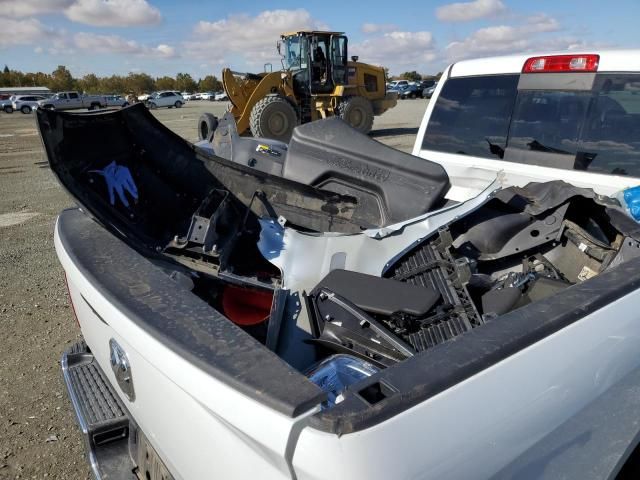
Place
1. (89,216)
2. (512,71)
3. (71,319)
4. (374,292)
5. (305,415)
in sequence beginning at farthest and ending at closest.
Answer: (71,319), (512,71), (89,216), (374,292), (305,415)

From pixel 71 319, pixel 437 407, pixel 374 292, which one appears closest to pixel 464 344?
pixel 437 407

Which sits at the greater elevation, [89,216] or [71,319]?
[89,216]

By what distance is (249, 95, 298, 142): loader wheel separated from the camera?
1362 centimetres

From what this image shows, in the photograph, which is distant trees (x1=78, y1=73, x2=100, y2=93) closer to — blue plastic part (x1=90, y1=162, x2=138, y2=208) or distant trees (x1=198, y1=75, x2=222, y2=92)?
distant trees (x1=198, y1=75, x2=222, y2=92)

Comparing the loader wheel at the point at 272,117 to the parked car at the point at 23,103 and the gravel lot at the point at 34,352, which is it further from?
the parked car at the point at 23,103

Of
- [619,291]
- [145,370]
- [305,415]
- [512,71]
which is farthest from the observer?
[512,71]

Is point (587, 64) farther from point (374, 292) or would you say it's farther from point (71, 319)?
point (71, 319)

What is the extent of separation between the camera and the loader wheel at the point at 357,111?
15766 mm

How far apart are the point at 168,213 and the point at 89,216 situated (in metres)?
0.69

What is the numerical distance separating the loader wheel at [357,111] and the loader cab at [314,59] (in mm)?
663

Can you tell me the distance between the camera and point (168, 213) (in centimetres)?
293

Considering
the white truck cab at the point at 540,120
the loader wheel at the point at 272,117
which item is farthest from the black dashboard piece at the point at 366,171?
the loader wheel at the point at 272,117

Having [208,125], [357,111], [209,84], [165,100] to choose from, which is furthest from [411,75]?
[208,125]

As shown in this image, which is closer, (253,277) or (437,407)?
(437,407)
